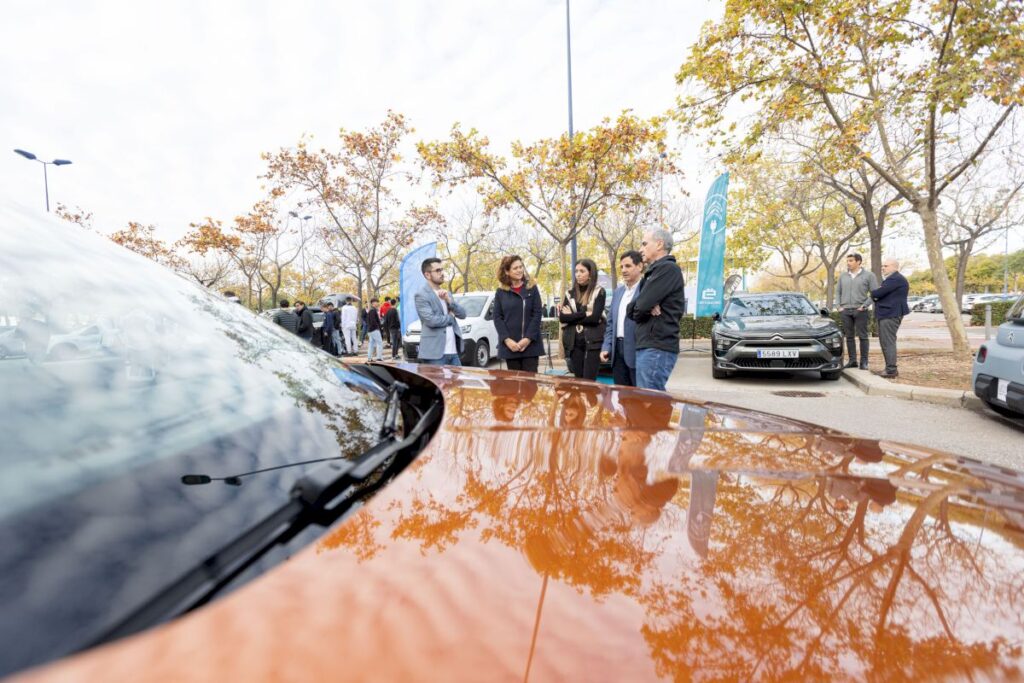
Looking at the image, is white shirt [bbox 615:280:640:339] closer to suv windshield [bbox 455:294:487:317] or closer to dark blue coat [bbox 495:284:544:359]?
dark blue coat [bbox 495:284:544:359]

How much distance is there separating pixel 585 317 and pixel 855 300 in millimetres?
5395

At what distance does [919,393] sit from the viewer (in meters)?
6.11

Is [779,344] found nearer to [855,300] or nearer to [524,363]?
[855,300]

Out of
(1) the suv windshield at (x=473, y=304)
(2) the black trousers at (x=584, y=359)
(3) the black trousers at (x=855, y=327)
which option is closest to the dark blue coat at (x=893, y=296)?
(3) the black trousers at (x=855, y=327)

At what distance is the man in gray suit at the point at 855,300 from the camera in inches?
310

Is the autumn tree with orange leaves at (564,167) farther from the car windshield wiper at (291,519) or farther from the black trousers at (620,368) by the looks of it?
Result: the car windshield wiper at (291,519)

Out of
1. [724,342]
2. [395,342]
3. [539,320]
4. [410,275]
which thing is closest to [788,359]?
[724,342]

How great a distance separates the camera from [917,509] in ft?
3.07

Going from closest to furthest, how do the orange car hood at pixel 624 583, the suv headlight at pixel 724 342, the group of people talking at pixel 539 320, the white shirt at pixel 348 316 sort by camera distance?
1. the orange car hood at pixel 624 583
2. the group of people talking at pixel 539 320
3. the suv headlight at pixel 724 342
4. the white shirt at pixel 348 316

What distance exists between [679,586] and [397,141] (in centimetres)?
1719

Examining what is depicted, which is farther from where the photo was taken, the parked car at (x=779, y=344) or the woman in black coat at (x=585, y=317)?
the parked car at (x=779, y=344)

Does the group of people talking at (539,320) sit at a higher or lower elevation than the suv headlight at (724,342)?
higher

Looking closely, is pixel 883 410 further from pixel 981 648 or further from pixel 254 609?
pixel 254 609

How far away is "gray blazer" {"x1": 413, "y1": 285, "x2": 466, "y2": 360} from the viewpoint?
5.39 m
